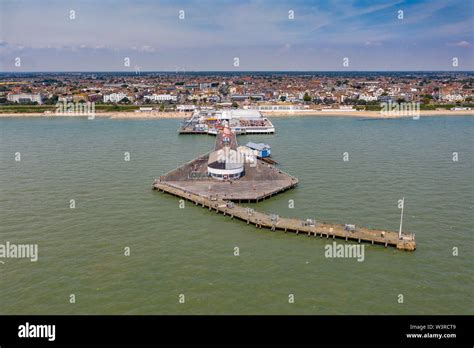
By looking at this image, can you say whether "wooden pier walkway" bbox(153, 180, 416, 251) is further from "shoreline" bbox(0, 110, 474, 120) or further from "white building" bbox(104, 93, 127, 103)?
"white building" bbox(104, 93, 127, 103)

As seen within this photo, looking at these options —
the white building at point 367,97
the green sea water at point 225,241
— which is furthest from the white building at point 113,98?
the green sea water at point 225,241

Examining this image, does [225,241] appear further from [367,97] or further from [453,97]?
[453,97]

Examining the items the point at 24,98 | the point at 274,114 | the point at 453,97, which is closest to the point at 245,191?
the point at 274,114

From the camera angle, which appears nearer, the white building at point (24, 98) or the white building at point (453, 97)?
the white building at point (24, 98)

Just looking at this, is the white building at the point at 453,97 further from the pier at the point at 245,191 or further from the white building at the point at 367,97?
the pier at the point at 245,191

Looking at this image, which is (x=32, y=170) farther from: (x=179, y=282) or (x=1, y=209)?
(x=179, y=282)
